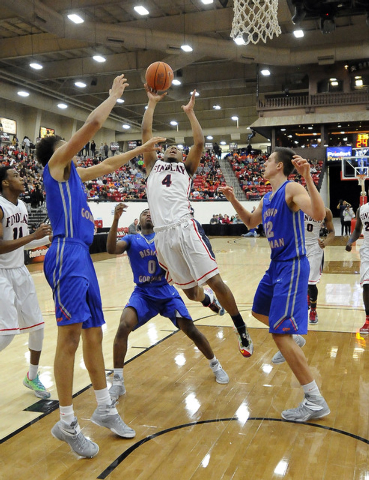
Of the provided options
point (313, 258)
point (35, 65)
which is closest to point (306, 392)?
point (313, 258)

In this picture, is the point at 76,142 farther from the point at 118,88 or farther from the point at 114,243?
the point at 114,243

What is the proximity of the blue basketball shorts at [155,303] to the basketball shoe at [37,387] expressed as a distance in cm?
91

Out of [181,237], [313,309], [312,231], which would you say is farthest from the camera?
[312,231]

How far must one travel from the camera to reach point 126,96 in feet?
96.4

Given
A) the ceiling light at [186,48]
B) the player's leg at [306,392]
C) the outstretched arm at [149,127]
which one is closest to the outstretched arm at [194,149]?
the outstretched arm at [149,127]

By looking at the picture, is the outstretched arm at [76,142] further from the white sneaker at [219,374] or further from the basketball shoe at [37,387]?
the white sneaker at [219,374]

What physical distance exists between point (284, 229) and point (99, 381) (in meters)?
1.70

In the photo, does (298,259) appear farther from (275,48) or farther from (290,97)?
(290,97)

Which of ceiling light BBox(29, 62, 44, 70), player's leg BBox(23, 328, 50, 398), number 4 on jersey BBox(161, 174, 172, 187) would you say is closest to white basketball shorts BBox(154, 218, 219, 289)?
number 4 on jersey BBox(161, 174, 172, 187)

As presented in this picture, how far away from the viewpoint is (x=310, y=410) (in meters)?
3.40

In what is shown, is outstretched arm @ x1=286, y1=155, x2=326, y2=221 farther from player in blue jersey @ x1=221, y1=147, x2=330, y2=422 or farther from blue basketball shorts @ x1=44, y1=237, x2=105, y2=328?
blue basketball shorts @ x1=44, y1=237, x2=105, y2=328

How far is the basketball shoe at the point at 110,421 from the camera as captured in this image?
Result: 3164mm

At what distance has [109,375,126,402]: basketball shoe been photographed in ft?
12.9

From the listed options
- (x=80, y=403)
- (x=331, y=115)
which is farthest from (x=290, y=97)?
(x=80, y=403)
